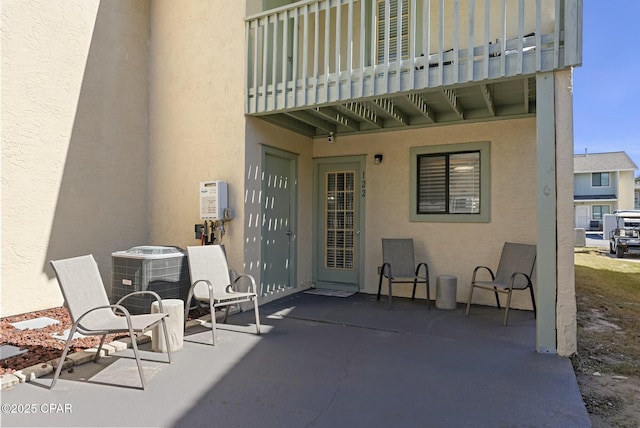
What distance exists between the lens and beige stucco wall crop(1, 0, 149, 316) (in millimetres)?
4559

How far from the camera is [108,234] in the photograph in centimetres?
561

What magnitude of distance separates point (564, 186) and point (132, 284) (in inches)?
187

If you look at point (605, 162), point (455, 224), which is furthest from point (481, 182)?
point (605, 162)

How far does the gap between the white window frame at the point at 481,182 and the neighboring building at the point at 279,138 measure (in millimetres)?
23

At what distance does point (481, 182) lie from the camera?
226 inches

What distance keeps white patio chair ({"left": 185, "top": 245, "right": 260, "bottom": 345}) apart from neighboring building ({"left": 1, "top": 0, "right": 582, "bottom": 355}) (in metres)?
0.65

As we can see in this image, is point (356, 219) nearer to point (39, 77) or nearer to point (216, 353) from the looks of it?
point (216, 353)

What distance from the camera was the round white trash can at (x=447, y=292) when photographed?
5.43m

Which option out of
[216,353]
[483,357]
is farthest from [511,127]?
[216,353]

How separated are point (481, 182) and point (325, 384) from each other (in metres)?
4.04

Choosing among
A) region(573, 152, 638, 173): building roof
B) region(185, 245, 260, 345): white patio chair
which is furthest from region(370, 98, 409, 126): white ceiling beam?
region(573, 152, 638, 173): building roof

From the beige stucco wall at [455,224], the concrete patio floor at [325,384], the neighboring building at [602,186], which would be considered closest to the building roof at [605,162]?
the neighboring building at [602,186]

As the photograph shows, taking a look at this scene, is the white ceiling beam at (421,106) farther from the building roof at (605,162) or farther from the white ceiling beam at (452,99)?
the building roof at (605,162)

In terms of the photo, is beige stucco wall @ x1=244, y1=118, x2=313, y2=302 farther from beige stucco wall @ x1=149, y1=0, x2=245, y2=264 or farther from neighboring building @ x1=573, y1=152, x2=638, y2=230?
neighboring building @ x1=573, y1=152, x2=638, y2=230
